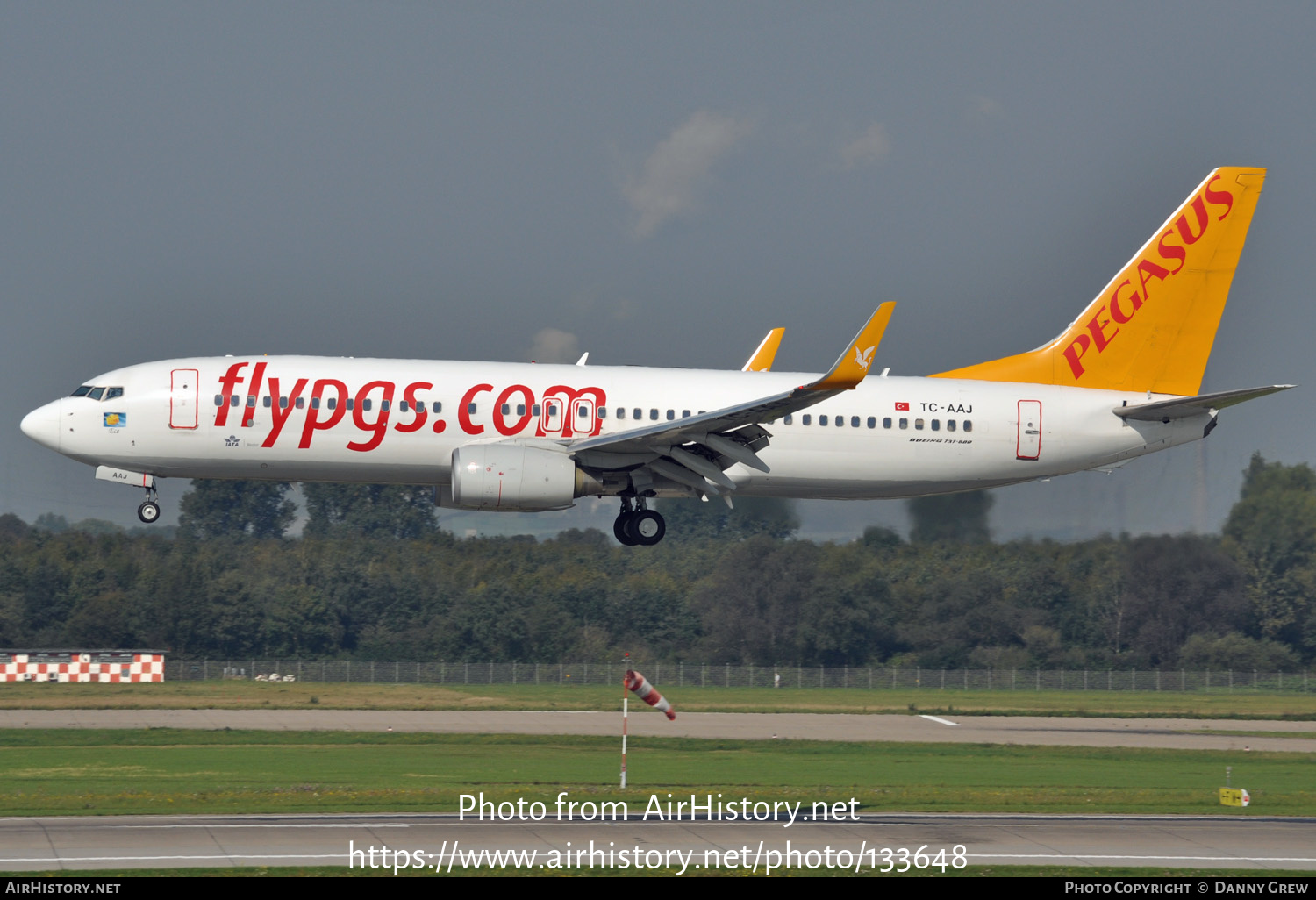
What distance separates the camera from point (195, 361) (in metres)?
33.4

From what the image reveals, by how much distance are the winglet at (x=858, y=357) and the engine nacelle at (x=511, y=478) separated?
6.18m

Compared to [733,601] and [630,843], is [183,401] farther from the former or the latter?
[733,601]

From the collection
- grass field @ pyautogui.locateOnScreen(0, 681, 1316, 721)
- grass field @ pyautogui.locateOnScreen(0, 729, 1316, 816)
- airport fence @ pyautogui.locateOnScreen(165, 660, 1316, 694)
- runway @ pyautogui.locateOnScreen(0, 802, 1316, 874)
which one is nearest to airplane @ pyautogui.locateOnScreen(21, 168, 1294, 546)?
grass field @ pyautogui.locateOnScreen(0, 729, 1316, 816)

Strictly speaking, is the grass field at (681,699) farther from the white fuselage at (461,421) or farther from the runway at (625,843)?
the runway at (625,843)

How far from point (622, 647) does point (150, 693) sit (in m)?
21.4

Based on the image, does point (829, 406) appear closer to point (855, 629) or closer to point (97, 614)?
point (855, 629)

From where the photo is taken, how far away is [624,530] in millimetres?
34500

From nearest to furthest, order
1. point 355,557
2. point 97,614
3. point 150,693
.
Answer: point 150,693 → point 97,614 → point 355,557

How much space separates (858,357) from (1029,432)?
8.93 metres

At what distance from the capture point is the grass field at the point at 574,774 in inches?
1156

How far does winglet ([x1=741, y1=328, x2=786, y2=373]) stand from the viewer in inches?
1532

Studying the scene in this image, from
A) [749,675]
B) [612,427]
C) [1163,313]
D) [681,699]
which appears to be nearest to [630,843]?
[612,427]

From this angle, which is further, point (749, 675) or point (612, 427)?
point (749, 675)
